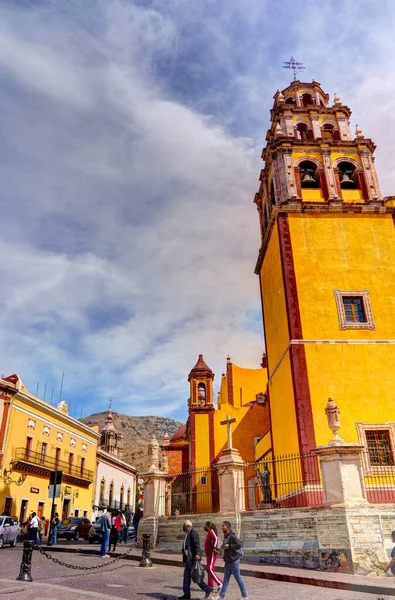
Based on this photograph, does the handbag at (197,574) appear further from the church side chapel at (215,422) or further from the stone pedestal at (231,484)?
the church side chapel at (215,422)

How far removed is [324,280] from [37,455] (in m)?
23.0

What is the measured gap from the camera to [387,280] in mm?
18516

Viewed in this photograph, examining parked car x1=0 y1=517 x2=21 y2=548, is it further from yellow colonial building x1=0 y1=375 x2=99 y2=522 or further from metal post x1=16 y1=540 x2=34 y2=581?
metal post x1=16 y1=540 x2=34 y2=581

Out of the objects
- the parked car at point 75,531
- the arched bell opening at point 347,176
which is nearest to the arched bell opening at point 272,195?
the arched bell opening at point 347,176

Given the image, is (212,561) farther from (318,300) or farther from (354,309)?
(354,309)

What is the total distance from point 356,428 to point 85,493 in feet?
98.3

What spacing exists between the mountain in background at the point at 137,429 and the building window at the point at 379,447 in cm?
7609

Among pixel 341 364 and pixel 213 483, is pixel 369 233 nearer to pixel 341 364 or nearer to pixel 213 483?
pixel 341 364

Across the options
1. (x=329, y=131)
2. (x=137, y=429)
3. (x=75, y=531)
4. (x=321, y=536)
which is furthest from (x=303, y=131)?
(x=137, y=429)

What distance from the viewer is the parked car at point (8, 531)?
1878 centimetres

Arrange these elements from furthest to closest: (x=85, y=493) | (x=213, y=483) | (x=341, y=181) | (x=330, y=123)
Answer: (x=85, y=493), (x=213, y=483), (x=330, y=123), (x=341, y=181)

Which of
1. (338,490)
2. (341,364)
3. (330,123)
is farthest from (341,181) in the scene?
(338,490)

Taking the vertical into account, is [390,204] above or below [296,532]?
above

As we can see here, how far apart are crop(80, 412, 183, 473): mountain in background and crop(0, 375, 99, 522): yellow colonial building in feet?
164
